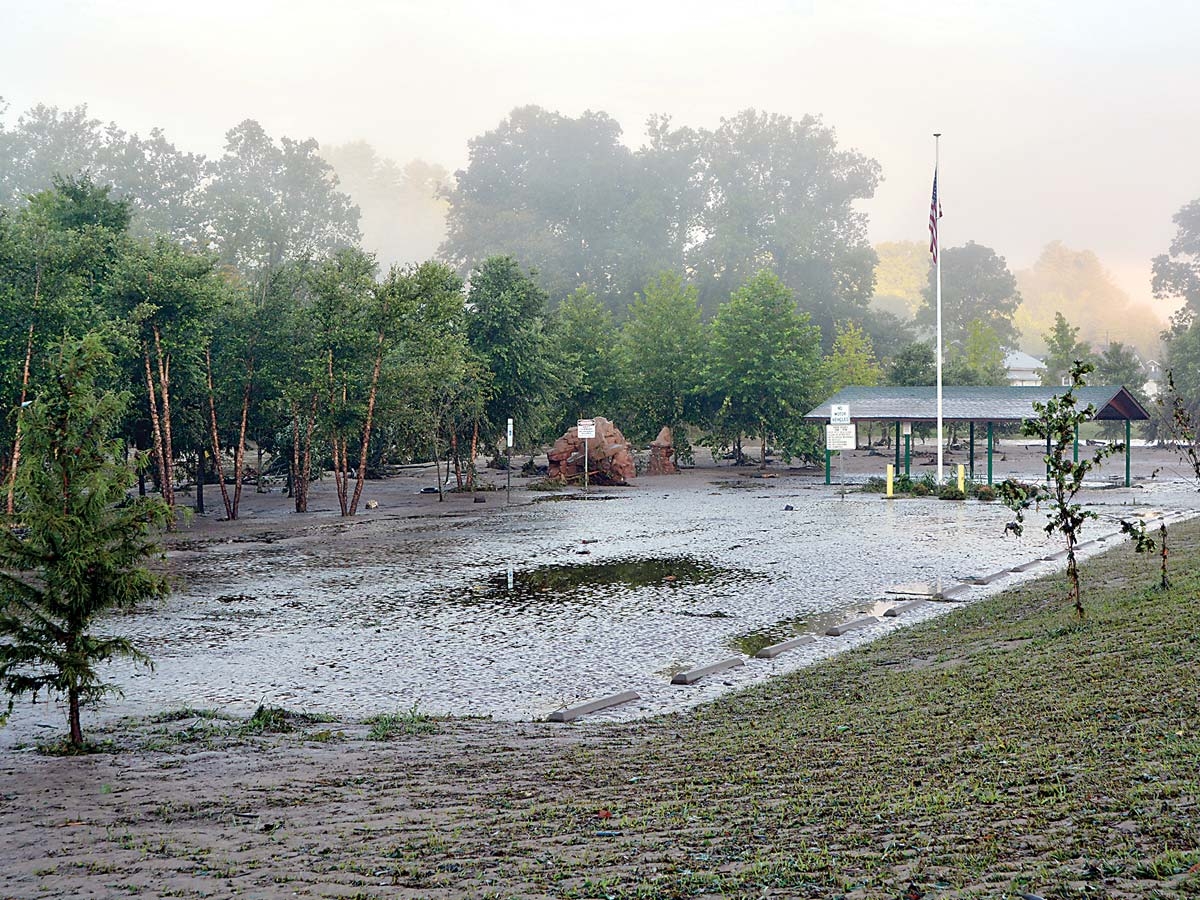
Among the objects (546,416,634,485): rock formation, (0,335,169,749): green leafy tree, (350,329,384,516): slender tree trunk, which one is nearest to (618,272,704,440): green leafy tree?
(546,416,634,485): rock formation

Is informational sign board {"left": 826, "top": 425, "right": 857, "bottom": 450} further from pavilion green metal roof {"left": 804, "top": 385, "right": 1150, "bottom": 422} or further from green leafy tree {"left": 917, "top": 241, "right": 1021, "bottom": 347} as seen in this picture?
green leafy tree {"left": 917, "top": 241, "right": 1021, "bottom": 347}

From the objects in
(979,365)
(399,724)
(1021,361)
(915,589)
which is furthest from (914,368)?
(399,724)

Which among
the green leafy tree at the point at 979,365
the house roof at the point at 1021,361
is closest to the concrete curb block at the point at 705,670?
the green leafy tree at the point at 979,365

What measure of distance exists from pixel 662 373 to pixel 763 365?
7496mm

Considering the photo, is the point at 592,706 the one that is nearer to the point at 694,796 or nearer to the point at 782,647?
the point at 782,647

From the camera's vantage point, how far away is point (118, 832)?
7.14 m

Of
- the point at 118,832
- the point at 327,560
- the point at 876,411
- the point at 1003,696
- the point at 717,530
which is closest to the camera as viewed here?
the point at 118,832

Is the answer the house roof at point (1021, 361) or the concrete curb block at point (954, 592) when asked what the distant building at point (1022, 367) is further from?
the concrete curb block at point (954, 592)

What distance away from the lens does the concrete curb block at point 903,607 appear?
16.6 meters

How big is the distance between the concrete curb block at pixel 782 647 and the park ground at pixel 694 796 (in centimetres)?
225

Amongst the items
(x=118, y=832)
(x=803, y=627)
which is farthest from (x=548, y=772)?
(x=803, y=627)

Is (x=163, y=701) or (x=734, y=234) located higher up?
(x=734, y=234)

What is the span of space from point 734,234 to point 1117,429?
40677mm

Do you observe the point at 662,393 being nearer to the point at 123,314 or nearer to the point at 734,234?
the point at 123,314
